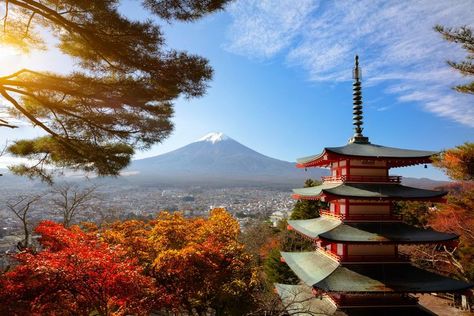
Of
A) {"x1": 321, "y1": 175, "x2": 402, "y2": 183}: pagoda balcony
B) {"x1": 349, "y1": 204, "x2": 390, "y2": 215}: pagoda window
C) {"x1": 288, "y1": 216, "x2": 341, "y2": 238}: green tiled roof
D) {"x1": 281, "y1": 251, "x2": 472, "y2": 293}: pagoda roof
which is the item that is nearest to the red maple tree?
→ {"x1": 281, "y1": 251, "x2": 472, "y2": 293}: pagoda roof

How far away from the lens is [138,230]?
14.6 meters

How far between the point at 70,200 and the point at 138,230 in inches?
365

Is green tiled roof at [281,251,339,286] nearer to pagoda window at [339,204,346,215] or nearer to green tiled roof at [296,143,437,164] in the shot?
pagoda window at [339,204,346,215]

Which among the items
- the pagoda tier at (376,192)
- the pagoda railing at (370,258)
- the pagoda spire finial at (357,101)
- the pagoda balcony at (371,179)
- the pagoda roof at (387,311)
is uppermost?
the pagoda spire finial at (357,101)

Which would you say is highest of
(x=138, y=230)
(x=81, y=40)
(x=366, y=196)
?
(x=81, y=40)

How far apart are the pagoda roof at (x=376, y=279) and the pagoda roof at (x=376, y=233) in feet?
2.76

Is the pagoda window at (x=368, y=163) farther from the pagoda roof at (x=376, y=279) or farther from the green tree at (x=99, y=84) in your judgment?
the green tree at (x=99, y=84)

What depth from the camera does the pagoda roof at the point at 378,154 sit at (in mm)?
9773

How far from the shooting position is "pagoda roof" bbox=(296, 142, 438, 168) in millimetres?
9773

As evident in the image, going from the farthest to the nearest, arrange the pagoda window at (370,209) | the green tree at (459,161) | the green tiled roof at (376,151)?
the green tree at (459,161) < the pagoda window at (370,209) < the green tiled roof at (376,151)

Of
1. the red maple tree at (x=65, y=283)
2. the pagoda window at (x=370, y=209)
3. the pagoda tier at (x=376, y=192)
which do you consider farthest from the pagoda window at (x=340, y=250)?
the red maple tree at (x=65, y=283)

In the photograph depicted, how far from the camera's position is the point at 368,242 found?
29.8 feet

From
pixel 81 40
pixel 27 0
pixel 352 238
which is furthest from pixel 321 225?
pixel 27 0

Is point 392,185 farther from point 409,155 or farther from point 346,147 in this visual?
point 346,147
